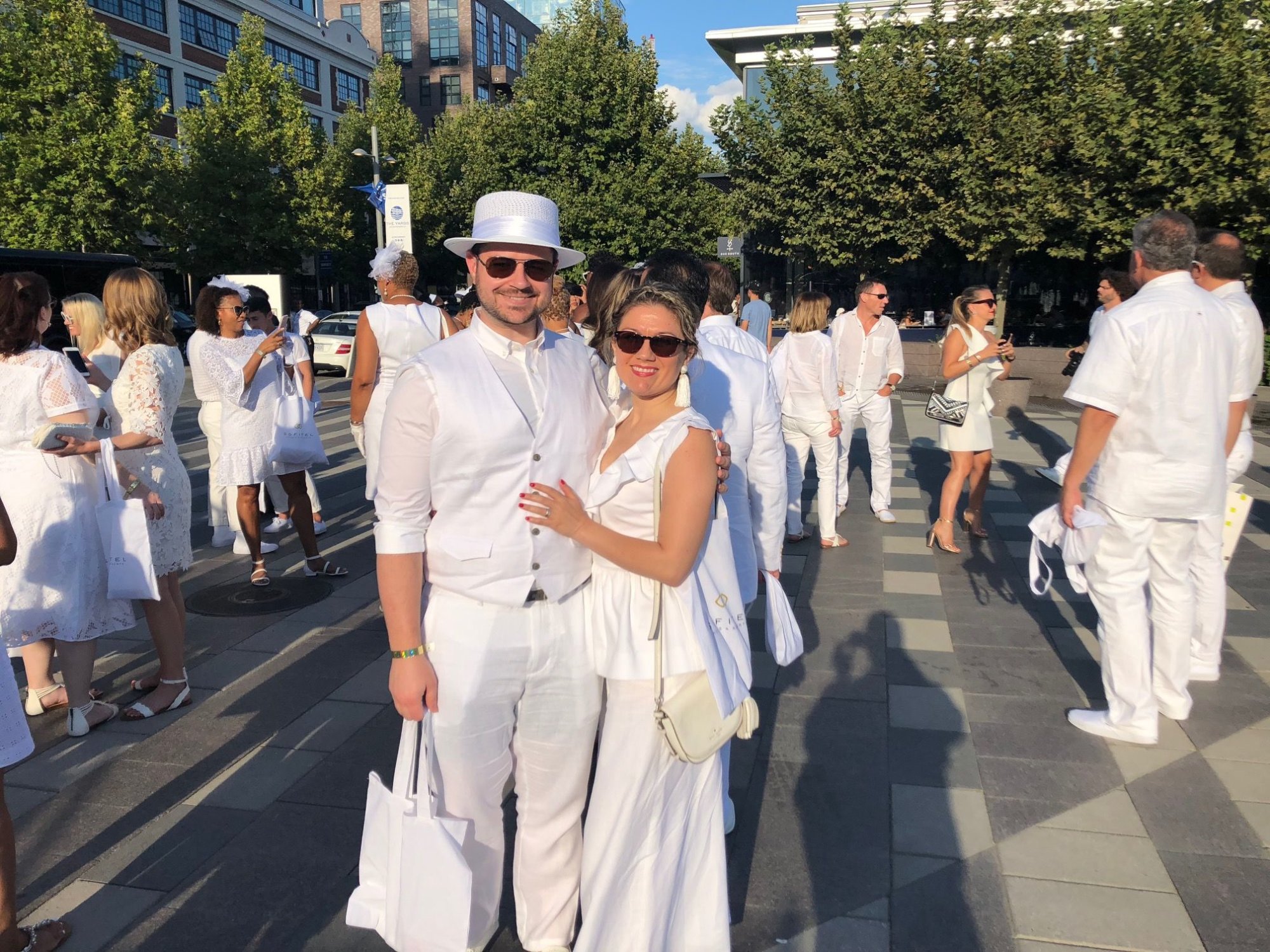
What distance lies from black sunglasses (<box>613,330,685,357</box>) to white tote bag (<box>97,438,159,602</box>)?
8.12ft

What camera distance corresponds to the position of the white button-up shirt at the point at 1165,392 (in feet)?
11.8

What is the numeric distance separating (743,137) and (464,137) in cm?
1904

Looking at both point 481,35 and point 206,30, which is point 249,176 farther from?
point 481,35

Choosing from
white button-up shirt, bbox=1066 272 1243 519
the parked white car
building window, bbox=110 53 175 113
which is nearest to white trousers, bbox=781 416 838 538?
white button-up shirt, bbox=1066 272 1243 519

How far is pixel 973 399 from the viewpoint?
670 cm

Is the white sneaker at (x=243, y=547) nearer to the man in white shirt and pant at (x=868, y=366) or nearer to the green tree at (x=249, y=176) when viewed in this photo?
the man in white shirt and pant at (x=868, y=366)

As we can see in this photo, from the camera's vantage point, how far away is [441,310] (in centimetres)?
539

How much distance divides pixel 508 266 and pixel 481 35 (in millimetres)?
67954

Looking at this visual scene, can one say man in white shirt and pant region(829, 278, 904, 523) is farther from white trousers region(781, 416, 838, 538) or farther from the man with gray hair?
the man with gray hair

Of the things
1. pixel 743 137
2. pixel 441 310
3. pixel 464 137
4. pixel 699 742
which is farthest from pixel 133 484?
pixel 464 137

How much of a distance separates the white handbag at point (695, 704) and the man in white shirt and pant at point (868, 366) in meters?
5.18

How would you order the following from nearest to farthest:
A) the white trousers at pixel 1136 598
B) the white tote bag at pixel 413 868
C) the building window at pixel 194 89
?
the white tote bag at pixel 413 868, the white trousers at pixel 1136 598, the building window at pixel 194 89

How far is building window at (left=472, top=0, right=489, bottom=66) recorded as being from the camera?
6194 centimetres

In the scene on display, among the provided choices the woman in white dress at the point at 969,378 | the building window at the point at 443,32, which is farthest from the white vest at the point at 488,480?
the building window at the point at 443,32
